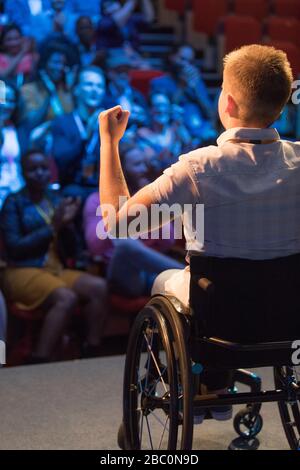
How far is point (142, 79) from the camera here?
471 centimetres

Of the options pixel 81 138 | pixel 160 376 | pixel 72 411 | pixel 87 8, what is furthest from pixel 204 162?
pixel 87 8

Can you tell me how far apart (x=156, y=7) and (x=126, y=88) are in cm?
150

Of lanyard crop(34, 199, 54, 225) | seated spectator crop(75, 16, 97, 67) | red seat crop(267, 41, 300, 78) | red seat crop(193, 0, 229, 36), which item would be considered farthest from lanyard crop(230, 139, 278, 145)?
red seat crop(193, 0, 229, 36)

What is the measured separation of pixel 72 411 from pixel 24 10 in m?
2.22

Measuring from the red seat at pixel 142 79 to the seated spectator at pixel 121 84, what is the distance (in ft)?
0.43

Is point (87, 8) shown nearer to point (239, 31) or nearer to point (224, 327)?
point (239, 31)

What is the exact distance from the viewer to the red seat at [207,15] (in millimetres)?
5598

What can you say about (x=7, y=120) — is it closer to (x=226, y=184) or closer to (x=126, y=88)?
(x=126, y=88)

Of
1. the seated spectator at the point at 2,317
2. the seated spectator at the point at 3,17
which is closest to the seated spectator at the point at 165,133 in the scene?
the seated spectator at the point at 3,17

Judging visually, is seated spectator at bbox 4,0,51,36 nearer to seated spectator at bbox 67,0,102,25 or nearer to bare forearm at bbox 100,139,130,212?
seated spectator at bbox 67,0,102,25

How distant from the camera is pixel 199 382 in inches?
83.7

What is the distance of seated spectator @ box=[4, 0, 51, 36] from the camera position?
421cm

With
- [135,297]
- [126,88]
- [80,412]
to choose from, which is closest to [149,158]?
[126,88]

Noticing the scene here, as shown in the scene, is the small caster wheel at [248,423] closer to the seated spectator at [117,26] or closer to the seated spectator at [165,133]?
the seated spectator at [165,133]
